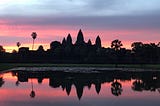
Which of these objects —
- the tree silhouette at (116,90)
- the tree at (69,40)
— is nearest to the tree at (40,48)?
the tree at (69,40)

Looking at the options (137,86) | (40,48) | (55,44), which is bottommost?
(137,86)

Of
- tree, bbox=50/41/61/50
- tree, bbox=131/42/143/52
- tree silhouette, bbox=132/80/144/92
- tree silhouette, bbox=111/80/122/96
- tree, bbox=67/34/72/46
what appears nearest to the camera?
tree silhouette, bbox=111/80/122/96

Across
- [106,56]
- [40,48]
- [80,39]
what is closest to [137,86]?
[106,56]

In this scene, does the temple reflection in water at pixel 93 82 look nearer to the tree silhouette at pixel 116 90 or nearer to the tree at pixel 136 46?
the tree silhouette at pixel 116 90

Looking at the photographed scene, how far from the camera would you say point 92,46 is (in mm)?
136500

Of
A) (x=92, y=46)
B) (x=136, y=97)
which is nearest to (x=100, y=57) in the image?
(x=92, y=46)

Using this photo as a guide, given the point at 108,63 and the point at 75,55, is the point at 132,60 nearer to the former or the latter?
the point at 108,63

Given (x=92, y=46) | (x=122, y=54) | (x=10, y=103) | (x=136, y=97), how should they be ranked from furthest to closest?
1. (x=92, y=46)
2. (x=122, y=54)
3. (x=136, y=97)
4. (x=10, y=103)

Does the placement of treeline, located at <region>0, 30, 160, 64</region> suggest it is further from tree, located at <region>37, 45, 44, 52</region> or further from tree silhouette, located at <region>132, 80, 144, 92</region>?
tree silhouette, located at <region>132, 80, 144, 92</region>

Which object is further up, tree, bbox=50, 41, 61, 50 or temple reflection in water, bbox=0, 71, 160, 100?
tree, bbox=50, 41, 61, 50

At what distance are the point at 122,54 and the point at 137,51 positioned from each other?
517cm

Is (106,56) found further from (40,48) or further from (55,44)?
(55,44)

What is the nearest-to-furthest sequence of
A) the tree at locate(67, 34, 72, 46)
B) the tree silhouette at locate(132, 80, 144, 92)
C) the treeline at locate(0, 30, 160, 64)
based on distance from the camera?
1. the tree silhouette at locate(132, 80, 144, 92)
2. the treeline at locate(0, 30, 160, 64)
3. the tree at locate(67, 34, 72, 46)

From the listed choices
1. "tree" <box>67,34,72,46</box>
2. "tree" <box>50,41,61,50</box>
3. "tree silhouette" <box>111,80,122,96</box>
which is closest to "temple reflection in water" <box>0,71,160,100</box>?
"tree silhouette" <box>111,80,122,96</box>
